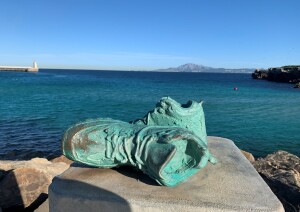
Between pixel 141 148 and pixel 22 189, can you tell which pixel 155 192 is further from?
pixel 22 189

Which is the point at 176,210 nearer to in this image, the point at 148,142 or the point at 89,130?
the point at 148,142

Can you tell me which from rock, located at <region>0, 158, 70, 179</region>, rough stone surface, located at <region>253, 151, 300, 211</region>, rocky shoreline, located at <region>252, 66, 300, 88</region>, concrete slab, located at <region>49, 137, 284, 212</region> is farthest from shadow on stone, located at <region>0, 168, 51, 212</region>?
rocky shoreline, located at <region>252, 66, 300, 88</region>

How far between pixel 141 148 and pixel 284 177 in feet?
13.8

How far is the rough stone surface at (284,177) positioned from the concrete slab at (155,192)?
1.89m

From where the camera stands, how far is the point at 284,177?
658 centimetres

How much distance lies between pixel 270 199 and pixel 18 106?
2561 cm

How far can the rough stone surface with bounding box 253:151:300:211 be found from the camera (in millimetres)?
5676

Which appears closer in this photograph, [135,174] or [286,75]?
[135,174]

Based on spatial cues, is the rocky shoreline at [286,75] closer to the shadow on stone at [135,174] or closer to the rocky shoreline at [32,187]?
the rocky shoreline at [32,187]

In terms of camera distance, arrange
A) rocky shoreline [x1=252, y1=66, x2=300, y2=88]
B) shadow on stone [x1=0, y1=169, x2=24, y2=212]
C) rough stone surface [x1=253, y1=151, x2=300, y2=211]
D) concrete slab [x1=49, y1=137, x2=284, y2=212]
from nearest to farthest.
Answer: concrete slab [x1=49, y1=137, x2=284, y2=212], rough stone surface [x1=253, y1=151, x2=300, y2=211], shadow on stone [x1=0, y1=169, x2=24, y2=212], rocky shoreline [x1=252, y1=66, x2=300, y2=88]

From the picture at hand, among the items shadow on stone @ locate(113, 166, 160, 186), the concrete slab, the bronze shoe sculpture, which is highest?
the bronze shoe sculpture

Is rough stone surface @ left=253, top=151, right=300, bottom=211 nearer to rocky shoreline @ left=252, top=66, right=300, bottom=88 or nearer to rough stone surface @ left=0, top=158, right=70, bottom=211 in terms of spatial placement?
rough stone surface @ left=0, top=158, right=70, bottom=211

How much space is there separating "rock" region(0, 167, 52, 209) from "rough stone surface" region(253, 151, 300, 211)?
4.58 m

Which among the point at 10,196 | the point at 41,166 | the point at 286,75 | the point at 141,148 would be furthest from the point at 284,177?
the point at 286,75
